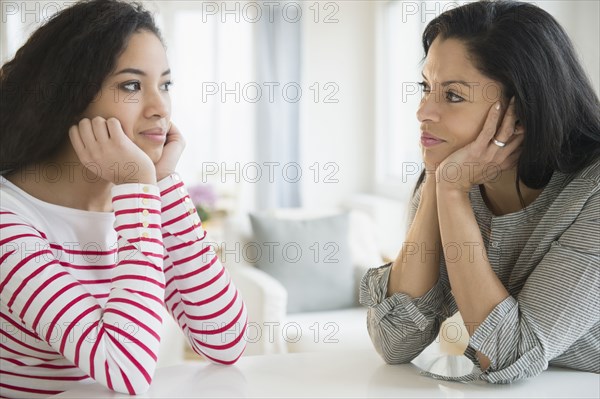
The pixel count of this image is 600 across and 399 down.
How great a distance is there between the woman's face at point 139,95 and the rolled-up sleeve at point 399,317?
494 millimetres

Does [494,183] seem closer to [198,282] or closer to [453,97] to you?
[453,97]

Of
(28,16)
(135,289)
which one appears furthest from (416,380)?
(28,16)

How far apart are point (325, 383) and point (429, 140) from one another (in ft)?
1.62

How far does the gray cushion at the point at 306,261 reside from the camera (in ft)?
9.73

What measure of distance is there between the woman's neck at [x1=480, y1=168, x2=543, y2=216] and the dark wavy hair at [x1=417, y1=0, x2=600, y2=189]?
1.5 inches

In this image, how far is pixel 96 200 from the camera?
131 centimetres

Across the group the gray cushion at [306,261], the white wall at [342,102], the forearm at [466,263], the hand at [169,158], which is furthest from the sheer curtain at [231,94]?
the forearm at [466,263]

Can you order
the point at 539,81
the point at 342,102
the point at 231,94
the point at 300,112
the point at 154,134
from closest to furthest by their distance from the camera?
1. the point at 539,81
2. the point at 154,134
3. the point at 342,102
4. the point at 300,112
5. the point at 231,94

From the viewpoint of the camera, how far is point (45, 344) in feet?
3.93

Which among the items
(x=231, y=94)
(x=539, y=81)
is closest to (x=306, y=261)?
(x=539, y=81)

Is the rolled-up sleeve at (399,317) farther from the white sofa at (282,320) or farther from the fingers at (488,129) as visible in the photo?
the white sofa at (282,320)

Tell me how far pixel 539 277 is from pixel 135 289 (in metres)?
0.65

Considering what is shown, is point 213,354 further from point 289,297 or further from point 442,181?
point 289,297

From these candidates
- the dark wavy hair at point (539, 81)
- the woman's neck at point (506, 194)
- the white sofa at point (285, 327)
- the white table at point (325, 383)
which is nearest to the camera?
the white table at point (325, 383)
